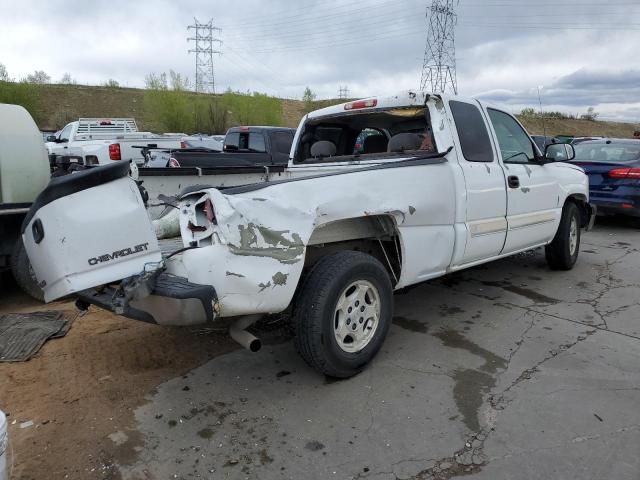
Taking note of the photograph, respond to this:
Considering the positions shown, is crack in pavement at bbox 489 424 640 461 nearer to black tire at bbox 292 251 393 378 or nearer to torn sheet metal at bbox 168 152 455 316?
black tire at bbox 292 251 393 378

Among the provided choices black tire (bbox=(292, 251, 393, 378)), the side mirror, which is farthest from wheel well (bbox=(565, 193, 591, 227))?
black tire (bbox=(292, 251, 393, 378))

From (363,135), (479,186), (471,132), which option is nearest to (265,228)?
(479,186)

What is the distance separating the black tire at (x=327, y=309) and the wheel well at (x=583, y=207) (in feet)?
13.3

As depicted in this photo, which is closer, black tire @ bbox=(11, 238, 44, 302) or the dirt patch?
the dirt patch

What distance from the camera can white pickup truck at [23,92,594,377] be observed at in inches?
106

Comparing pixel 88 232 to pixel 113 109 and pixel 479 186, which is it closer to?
pixel 479 186

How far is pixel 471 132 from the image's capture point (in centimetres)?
446

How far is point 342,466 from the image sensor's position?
2656mm

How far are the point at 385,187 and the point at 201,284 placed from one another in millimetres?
1474

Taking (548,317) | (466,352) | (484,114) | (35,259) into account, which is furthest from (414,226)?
(35,259)

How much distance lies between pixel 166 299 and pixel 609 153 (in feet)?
32.5

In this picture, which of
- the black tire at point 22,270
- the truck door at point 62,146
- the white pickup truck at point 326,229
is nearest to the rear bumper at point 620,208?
the white pickup truck at point 326,229

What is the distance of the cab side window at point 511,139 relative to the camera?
4918mm

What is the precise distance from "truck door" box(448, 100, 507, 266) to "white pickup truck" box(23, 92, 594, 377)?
2 cm
